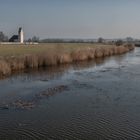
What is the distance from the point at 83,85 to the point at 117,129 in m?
8.09

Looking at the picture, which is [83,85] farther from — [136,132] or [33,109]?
[136,132]

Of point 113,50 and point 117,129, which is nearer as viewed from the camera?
point 117,129

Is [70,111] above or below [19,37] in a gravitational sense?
below

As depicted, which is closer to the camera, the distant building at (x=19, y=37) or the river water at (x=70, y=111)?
the river water at (x=70, y=111)

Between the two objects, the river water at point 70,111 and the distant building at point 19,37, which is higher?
the distant building at point 19,37

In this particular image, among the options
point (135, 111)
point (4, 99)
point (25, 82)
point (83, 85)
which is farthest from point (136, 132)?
point (25, 82)

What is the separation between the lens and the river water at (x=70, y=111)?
9.20 m

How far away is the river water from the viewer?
9.20 metres

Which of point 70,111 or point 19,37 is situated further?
point 19,37

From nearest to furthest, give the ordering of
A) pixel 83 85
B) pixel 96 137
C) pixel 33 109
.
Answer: pixel 96 137
pixel 33 109
pixel 83 85

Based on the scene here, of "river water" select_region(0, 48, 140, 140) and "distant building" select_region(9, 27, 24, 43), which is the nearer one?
"river water" select_region(0, 48, 140, 140)

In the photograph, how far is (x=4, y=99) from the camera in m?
13.6

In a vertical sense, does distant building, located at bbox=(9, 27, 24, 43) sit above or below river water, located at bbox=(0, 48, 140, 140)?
above

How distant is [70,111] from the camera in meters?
11.6
